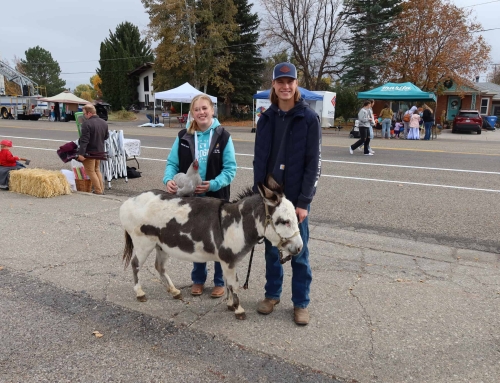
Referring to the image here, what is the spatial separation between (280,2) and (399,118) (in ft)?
63.7

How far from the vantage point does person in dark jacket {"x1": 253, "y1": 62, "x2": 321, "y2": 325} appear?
313 cm

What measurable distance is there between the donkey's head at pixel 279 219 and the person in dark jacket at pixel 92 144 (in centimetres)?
A: 639

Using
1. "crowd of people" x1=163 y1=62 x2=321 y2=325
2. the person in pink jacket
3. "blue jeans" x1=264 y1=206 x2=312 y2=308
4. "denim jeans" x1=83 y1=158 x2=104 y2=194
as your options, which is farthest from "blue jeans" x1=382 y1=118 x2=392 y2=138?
"blue jeans" x1=264 y1=206 x2=312 y2=308

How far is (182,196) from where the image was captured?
342cm

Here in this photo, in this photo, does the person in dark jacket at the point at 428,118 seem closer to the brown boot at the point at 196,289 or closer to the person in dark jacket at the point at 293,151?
the person in dark jacket at the point at 293,151

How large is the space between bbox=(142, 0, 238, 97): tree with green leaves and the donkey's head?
Result: 3621 cm

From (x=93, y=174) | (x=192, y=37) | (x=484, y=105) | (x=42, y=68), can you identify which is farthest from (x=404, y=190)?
(x=42, y=68)

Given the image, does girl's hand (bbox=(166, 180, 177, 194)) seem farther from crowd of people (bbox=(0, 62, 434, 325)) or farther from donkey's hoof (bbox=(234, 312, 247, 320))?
donkey's hoof (bbox=(234, 312, 247, 320))

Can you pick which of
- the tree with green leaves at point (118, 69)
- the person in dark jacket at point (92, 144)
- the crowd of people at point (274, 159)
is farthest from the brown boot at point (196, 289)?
the tree with green leaves at point (118, 69)

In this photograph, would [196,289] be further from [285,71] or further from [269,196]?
[285,71]

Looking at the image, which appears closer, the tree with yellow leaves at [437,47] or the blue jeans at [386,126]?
the blue jeans at [386,126]

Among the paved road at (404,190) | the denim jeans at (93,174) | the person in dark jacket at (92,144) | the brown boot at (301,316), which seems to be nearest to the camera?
the brown boot at (301,316)

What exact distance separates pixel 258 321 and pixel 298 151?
155 centimetres

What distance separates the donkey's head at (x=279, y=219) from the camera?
2.83 meters
